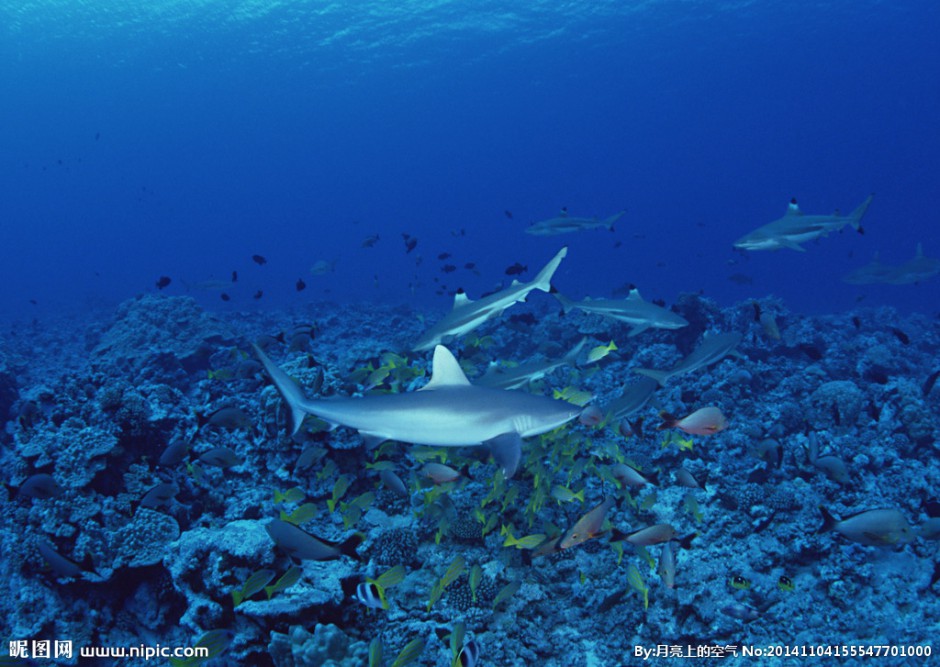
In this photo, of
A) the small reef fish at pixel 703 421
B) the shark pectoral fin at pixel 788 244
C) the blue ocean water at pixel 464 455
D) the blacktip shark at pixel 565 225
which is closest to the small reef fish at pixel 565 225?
the blacktip shark at pixel 565 225

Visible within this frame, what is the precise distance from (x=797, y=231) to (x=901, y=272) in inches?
341

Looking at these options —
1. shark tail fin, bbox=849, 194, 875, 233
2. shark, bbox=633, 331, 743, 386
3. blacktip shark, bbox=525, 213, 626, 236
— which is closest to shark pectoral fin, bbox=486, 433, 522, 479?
shark, bbox=633, 331, 743, 386

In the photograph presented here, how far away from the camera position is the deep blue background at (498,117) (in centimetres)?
5738

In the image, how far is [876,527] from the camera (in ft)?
13.9

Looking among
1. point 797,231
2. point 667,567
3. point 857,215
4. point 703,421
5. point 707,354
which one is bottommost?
point 667,567

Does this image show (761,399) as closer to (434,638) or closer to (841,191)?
(434,638)

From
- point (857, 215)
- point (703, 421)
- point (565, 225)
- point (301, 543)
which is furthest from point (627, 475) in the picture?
point (565, 225)

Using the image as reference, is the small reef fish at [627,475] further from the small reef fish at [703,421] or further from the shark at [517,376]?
the shark at [517,376]

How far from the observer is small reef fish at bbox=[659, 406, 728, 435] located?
16.3 ft

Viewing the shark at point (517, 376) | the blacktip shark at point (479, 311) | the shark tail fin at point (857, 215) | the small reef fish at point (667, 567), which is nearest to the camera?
the small reef fish at point (667, 567)

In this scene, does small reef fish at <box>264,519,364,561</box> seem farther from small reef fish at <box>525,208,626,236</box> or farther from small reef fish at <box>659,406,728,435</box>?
small reef fish at <box>525,208,626,236</box>

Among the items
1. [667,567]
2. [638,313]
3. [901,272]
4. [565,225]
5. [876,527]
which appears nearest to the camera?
[876,527]

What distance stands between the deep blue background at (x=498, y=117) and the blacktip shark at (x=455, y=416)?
22103 mm

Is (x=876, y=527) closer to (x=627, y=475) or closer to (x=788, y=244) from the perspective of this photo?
A: (x=627, y=475)
